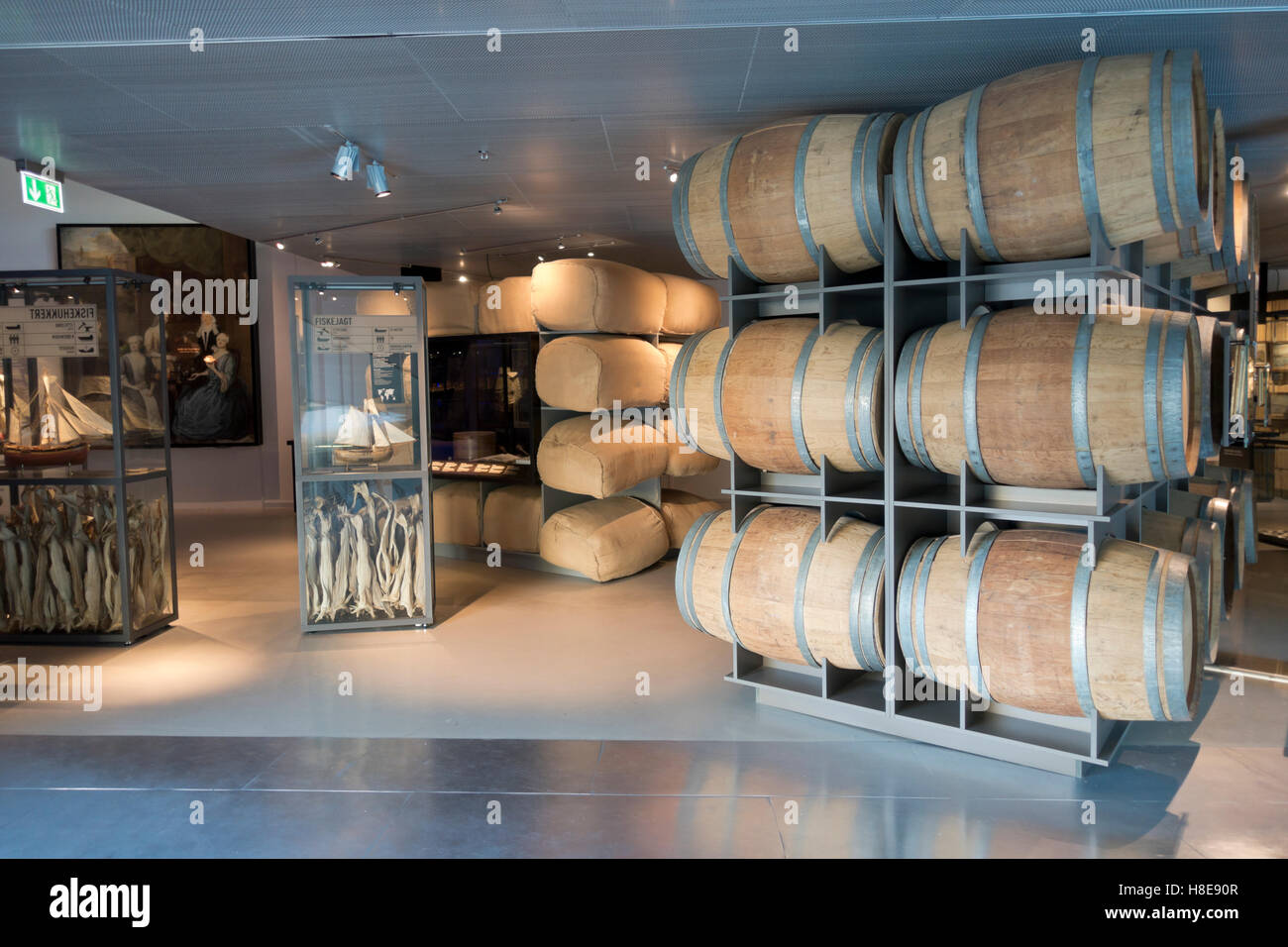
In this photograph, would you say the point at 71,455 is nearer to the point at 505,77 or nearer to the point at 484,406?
the point at 484,406

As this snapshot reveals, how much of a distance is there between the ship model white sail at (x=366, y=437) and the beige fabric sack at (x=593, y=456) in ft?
5.41

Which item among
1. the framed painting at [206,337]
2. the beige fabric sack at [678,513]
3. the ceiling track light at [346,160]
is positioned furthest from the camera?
the framed painting at [206,337]

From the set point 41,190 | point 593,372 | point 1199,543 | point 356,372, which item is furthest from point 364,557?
point 1199,543

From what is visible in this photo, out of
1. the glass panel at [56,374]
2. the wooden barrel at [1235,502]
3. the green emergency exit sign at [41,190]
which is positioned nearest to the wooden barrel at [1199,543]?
the wooden barrel at [1235,502]

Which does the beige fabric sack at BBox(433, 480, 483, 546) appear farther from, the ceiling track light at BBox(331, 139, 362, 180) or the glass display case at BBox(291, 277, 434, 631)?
the ceiling track light at BBox(331, 139, 362, 180)

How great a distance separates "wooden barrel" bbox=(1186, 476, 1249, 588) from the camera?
18.6 ft

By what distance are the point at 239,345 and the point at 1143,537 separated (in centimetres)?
1061

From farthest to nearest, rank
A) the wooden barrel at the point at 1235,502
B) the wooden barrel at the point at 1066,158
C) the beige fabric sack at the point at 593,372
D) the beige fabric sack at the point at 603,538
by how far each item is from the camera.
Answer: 1. the beige fabric sack at the point at 603,538
2. the beige fabric sack at the point at 593,372
3. the wooden barrel at the point at 1235,502
4. the wooden barrel at the point at 1066,158

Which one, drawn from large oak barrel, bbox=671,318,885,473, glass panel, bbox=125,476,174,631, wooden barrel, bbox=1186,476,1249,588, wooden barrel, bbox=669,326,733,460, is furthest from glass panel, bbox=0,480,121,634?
wooden barrel, bbox=1186,476,1249,588

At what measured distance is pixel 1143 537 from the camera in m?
4.61

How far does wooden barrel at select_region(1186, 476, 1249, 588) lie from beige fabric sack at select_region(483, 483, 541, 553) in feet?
15.4

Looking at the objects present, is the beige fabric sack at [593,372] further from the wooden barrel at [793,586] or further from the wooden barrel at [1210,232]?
the wooden barrel at [1210,232]

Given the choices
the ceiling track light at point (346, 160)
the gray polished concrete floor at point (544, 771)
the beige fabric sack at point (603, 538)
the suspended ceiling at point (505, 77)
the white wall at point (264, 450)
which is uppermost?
the suspended ceiling at point (505, 77)

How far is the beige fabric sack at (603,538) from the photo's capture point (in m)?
7.32
